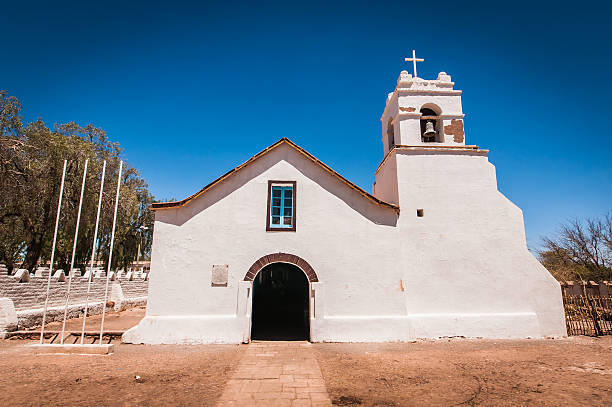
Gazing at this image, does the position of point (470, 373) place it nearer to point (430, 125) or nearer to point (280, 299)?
point (430, 125)

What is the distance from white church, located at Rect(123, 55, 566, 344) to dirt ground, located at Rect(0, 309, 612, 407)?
777 millimetres

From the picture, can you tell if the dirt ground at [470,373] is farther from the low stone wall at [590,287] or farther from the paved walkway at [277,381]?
the low stone wall at [590,287]

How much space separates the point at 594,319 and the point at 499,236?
14.3 feet

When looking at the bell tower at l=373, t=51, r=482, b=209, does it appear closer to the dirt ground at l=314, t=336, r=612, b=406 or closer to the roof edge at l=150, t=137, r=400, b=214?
the roof edge at l=150, t=137, r=400, b=214

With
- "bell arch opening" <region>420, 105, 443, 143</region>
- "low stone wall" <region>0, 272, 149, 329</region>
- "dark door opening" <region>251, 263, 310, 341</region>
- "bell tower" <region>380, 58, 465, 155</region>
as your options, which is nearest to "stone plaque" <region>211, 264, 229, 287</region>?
"dark door opening" <region>251, 263, 310, 341</region>

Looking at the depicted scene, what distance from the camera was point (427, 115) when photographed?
13.7m

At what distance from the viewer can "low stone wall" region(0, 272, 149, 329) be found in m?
11.8

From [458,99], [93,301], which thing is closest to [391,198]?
[458,99]

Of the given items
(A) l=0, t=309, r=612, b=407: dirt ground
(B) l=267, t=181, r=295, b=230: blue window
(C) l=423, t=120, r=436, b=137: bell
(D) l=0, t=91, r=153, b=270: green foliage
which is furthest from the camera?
(D) l=0, t=91, r=153, b=270: green foliage

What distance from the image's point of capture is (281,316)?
1706cm

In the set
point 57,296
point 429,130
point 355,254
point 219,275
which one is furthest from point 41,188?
point 429,130

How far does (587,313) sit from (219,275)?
13268 millimetres

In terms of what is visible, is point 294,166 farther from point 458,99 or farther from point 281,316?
point 281,316

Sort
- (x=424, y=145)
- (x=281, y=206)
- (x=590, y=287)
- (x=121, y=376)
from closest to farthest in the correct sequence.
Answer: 1. (x=121, y=376)
2. (x=281, y=206)
3. (x=590, y=287)
4. (x=424, y=145)
